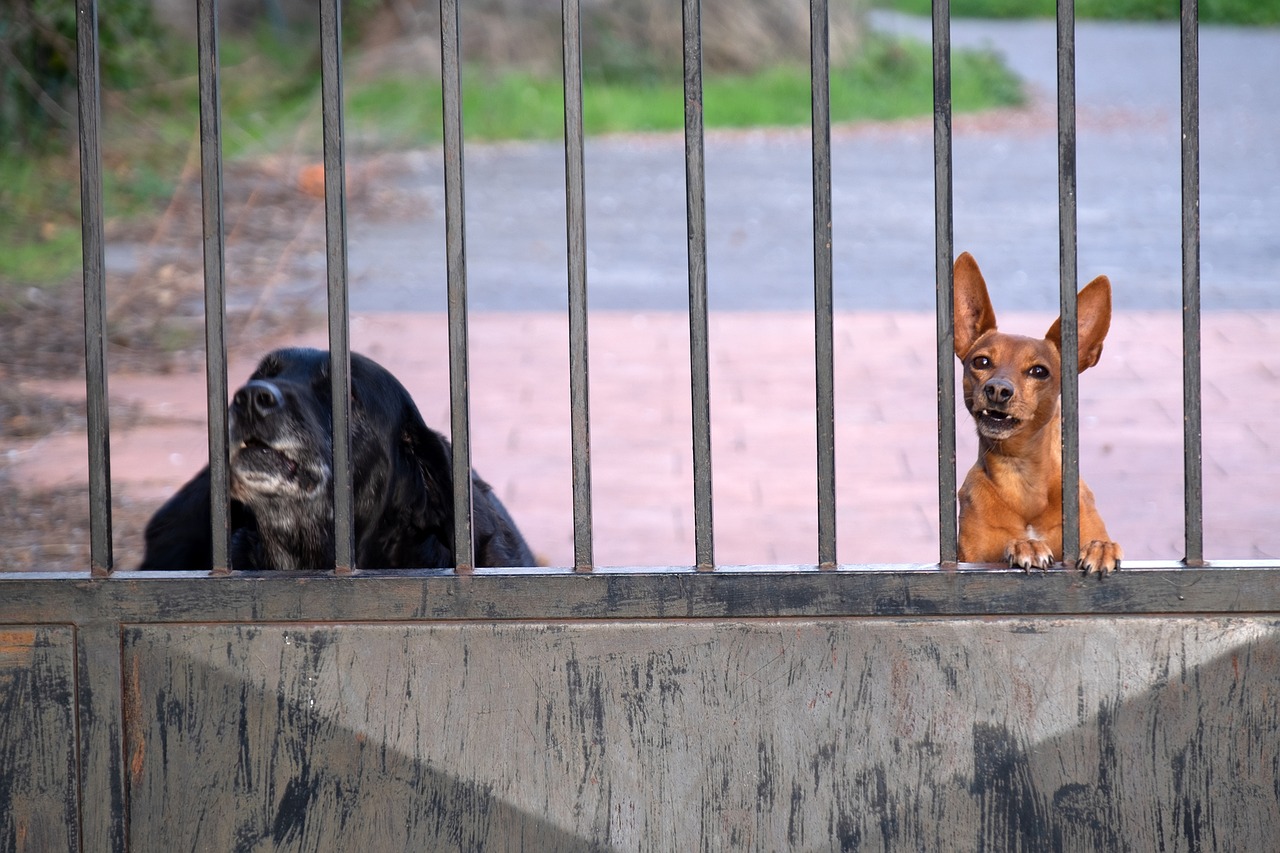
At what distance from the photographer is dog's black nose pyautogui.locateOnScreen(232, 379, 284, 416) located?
3.16 m

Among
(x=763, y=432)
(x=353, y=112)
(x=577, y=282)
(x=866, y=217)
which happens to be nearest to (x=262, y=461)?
(x=577, y=282)

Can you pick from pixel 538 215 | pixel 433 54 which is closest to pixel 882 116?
pixel 433 54

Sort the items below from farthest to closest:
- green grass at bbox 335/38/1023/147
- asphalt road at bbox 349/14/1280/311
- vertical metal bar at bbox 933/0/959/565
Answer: green grass at bbox 335/38/1023/147
asphalt road at bbox 349/14/1280/311
vertical metal bar at bbox 933/0/959/565

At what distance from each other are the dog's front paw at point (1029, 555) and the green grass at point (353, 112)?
9.24 meters

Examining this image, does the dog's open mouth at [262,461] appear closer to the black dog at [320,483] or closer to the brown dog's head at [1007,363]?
the black dog at [320,483]

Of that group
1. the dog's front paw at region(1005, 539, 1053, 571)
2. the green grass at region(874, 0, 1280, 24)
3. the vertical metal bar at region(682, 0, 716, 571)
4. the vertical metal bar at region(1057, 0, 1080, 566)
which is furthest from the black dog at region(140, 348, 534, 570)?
the green grass at region(874, 0, 1280, 24)

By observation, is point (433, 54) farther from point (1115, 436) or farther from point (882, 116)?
point (1115, 436)

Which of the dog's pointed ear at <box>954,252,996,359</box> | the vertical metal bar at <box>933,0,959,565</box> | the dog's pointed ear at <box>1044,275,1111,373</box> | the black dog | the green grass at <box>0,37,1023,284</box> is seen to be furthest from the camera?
the green grass at <box>0,37,1023,284</box>

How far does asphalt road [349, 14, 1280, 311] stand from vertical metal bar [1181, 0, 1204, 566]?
5.16 meters

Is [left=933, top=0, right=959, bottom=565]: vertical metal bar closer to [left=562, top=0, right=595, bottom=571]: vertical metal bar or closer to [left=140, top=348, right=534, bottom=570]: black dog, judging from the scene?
[left=562, top=0, right=595, bottom=571]: vertical metal bar

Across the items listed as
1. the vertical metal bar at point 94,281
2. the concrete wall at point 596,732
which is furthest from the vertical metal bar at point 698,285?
the vertical metal bar at point 94,281

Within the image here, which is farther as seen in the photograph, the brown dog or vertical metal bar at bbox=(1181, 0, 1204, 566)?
the brown dog

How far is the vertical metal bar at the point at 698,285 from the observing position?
267 cm

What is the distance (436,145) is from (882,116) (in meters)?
6.69
